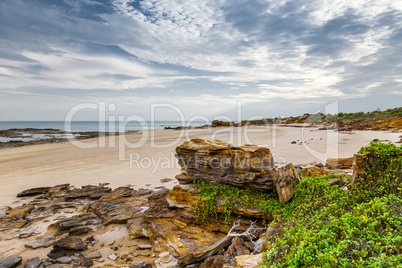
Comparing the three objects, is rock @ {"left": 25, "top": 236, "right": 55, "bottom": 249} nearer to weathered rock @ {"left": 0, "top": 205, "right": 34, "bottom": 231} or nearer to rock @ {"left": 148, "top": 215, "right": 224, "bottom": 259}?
weathered rock @ {"left": 0, "top": 205, "right": 34, "bottom": 231}

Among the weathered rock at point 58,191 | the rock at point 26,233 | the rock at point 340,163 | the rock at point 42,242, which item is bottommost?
the rock at point 26,233

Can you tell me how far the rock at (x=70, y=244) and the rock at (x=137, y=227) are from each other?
155cm

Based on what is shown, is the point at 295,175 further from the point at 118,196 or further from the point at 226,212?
the point at 118,196

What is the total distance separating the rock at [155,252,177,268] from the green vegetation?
72.4 inches

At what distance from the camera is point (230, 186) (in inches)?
300

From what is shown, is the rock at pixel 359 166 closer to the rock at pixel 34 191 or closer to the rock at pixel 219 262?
the rock at pixel 219 262

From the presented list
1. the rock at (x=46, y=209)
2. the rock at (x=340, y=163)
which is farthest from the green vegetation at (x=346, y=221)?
the rock at (x=46, y=209)

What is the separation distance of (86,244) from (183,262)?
149 inches

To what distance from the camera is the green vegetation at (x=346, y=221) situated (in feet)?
9.14

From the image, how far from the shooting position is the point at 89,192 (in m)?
11.6

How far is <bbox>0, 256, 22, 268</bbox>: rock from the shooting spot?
18.9 ft

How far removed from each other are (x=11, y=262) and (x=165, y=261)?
14.8 ft

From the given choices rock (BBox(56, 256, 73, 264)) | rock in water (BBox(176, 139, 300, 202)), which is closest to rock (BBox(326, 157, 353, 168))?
rock in water (BBox(176, 139, 300, 202))

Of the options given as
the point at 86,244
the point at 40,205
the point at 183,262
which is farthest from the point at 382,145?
the point at 40,205
